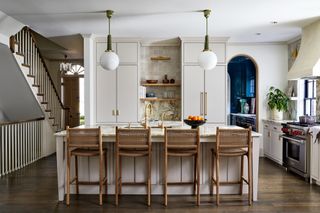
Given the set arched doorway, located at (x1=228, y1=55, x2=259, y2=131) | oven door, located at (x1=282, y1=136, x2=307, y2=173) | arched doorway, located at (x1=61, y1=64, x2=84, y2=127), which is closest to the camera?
oven door, located at (x1=282, y1=136, x2=307, y2=173)

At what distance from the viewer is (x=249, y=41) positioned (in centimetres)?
666

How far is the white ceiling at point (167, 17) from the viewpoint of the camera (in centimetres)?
415

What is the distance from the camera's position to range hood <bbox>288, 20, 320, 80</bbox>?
189 inches

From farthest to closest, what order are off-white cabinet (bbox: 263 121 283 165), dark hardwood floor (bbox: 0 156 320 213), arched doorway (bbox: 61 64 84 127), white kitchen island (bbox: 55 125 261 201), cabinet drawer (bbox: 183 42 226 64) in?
1. arched doorway (bbox: 61 64 84 127)
2. cabinet drawer (bbox: 183 42 226 64)
3. off-white cabinet (bbox: 263 121 283 165)
4. white kitchen island (bbox: 55 125 261 201)
5. dark hardwood floor (bbox: 0 156 320 213)

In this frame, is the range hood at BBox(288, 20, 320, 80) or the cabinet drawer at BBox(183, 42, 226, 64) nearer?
the range hood at BBox(288, 20, 320, 80)

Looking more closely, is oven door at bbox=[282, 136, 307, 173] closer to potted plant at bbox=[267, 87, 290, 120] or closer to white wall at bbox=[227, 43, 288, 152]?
potted plant at bbox=[267, 87, 290, 120]

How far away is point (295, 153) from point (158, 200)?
2.78m

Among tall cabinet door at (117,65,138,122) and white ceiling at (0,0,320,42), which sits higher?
white ceiling at (0,0,320,42)

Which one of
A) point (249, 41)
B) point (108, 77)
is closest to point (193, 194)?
point (108, 77)

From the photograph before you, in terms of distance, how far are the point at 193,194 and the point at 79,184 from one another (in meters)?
1.61

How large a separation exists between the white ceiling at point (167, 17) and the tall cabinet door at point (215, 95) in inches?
32.7

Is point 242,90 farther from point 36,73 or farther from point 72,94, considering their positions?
point 36,73

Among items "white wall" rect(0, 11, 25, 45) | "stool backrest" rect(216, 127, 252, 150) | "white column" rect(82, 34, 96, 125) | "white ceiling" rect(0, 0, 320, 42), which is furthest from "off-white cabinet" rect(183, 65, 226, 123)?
"white wall" rect(0, 11, 25, 45)

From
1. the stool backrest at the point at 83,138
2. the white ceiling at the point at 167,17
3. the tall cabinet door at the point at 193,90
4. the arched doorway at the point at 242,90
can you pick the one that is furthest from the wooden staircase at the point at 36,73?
the arched doorway at the point at 242,90
